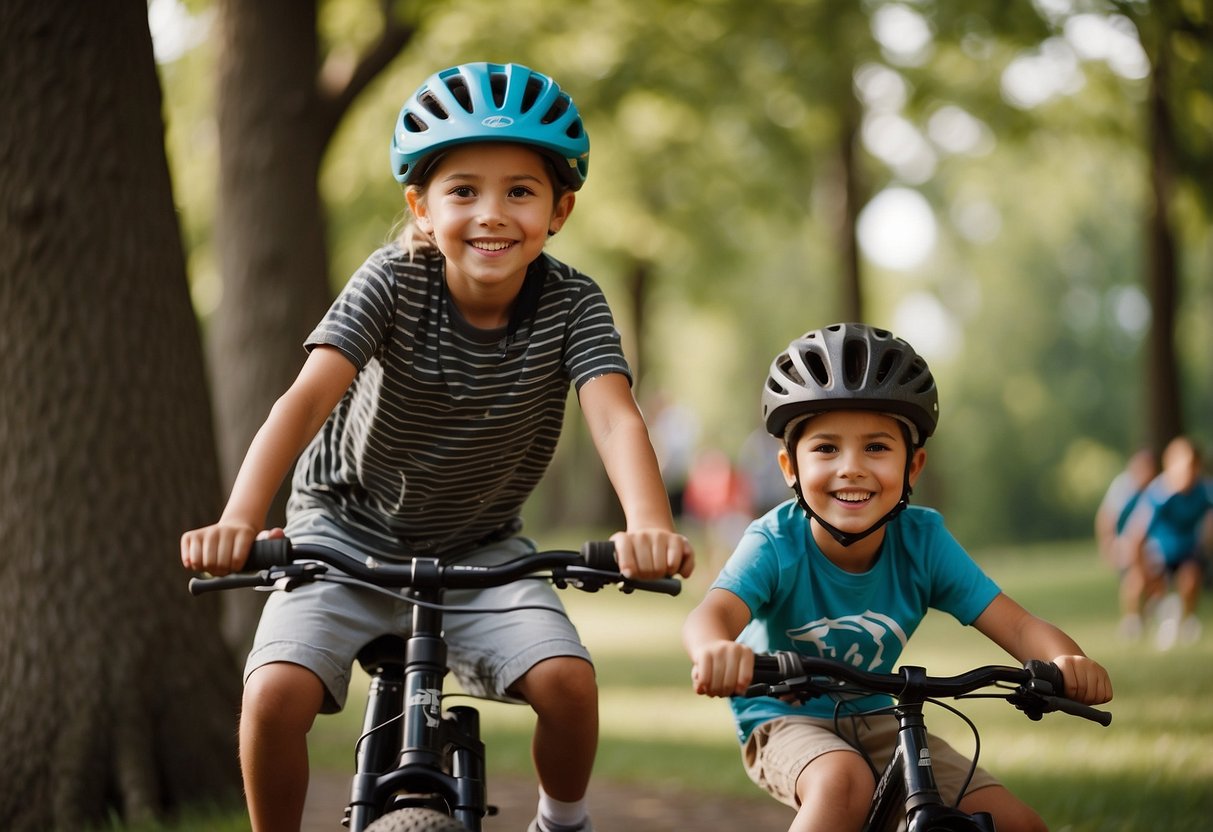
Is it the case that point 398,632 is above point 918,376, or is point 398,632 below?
below

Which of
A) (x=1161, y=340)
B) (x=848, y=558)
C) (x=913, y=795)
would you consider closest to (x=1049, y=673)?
(x=913, y=795)

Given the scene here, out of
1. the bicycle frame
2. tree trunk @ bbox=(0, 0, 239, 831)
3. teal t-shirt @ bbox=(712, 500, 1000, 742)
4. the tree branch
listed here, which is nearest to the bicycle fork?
teal t-shirt @ bbox=(712, 500, 1000, 742)

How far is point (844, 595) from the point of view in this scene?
3621 mm

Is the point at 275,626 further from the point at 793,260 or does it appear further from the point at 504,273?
the point at 793,260

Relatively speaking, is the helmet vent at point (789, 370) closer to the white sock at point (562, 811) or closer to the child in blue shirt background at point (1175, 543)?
the white sock at point (562, 811)

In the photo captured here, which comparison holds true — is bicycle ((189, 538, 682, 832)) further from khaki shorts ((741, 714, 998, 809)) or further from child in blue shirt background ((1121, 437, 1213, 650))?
child in blue shirt background ((1121, 437, 1213, 650))

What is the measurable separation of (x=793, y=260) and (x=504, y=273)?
1161 inches

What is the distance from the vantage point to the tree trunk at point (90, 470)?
196 inches

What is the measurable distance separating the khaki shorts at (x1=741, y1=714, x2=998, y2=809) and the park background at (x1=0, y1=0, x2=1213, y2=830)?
1.73 m

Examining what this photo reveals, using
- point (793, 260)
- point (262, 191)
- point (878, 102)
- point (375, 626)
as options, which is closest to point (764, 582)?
point (375, 626)

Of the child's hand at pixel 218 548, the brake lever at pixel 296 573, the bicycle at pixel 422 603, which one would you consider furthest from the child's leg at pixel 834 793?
the child's hand at pixel 218 548

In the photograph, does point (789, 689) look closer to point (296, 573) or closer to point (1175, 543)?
point (296, 573)

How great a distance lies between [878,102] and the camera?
21.1m

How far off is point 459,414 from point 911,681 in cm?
139
